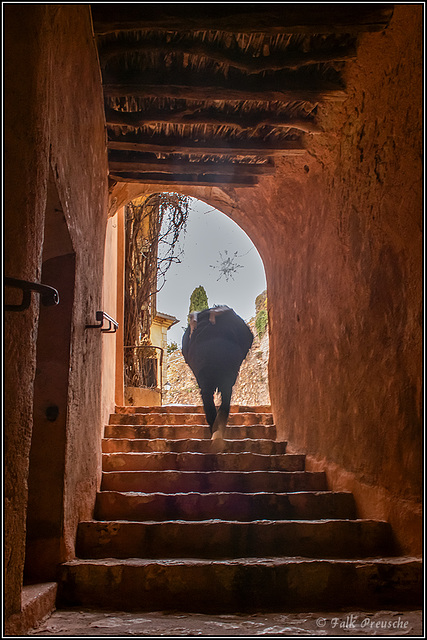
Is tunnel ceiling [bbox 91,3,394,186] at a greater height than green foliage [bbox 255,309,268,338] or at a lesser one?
greater

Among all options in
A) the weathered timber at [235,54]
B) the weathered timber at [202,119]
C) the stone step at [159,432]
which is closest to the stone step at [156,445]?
the stone step at [159,432]

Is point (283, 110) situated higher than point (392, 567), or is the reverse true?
point (283, 110)

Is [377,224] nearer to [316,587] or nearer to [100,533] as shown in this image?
[316,587]

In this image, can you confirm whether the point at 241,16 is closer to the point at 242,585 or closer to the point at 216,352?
the point at 216,352

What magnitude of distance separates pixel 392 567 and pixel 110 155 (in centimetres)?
372

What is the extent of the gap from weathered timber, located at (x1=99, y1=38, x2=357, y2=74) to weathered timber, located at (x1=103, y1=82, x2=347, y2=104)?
211 mm

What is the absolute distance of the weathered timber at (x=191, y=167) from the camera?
458cm

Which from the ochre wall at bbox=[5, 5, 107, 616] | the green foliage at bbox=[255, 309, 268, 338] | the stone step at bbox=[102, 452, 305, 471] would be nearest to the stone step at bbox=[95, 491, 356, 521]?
the ochre wall at bbox=[5, 5, 107, 616]

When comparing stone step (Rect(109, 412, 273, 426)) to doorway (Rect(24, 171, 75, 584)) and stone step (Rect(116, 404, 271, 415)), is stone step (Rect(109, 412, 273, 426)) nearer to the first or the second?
stone step (Rect(116, 404, 271, 415))

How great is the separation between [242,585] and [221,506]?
2.76 ft

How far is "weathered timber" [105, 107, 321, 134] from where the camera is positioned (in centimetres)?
381

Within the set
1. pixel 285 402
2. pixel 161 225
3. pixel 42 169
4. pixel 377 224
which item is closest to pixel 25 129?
pixel 42 169

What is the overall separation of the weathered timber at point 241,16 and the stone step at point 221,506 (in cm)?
272

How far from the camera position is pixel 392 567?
241cm
